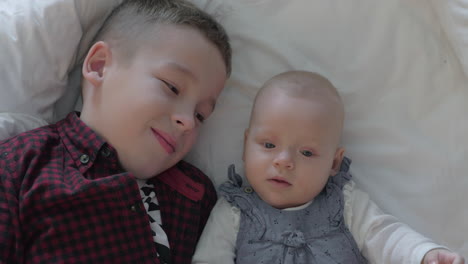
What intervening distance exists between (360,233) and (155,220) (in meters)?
0.50

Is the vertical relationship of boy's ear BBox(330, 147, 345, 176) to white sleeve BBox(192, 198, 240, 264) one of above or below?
above

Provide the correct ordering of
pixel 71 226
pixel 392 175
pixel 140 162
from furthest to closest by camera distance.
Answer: pixel 392 175
pixel 140 162
pixel 71 226

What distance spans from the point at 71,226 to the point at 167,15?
57 cm

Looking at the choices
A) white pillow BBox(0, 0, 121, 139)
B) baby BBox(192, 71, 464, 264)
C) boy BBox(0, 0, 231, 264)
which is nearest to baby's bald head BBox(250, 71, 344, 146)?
baby BBox(192, 71, 464, 264)

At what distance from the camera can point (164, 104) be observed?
117cm

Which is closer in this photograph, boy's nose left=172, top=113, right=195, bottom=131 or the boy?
the boy

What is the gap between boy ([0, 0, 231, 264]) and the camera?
3.51ft

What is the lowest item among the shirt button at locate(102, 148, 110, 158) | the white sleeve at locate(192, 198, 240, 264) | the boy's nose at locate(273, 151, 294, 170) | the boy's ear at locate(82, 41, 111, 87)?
the white sleeve at locate(192, 198, 240, 264)

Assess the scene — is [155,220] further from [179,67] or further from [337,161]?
[337,161]

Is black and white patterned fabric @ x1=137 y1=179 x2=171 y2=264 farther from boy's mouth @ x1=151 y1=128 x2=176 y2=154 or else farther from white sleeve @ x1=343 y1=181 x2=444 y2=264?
white sleeve @ x1=343 y1=181 x2=444 y2=264

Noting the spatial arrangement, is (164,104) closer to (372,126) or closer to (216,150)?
(216,150)

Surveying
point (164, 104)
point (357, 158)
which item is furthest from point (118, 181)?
point (357, 158)

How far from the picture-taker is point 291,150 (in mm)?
1214

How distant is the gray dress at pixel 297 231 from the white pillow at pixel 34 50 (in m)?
0.54
